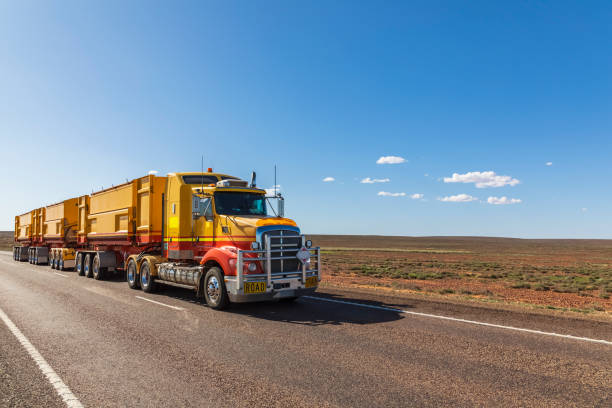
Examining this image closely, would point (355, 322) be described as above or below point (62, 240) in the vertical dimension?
below

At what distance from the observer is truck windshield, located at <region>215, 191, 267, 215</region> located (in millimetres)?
10969

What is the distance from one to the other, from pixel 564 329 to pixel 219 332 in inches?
259

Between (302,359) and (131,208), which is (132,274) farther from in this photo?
(302,359)

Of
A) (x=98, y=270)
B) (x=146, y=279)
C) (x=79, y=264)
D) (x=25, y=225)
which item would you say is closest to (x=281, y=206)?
(x=146, y=279)

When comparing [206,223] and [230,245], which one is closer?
[230,245]

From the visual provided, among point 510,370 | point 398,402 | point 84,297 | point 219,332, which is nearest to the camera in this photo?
point 398,402

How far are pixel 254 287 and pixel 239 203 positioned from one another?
2676 millimetres

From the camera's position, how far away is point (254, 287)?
31.2 feet

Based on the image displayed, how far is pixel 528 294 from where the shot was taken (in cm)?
1744

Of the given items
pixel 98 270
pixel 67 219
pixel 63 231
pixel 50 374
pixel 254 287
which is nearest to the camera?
pixel 50 374

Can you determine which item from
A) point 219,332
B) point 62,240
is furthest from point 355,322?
point 62,240

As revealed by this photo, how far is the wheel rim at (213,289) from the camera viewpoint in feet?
33.5

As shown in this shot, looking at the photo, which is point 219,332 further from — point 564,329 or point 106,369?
point 564,329

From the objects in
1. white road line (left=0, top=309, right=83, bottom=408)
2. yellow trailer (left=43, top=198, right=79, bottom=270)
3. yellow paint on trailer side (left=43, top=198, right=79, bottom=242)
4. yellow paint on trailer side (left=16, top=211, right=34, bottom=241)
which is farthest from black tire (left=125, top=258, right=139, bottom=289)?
yellow paint on trailer side (left=16, top=211, right=34, bottom=241)
